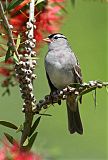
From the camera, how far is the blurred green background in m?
2.95

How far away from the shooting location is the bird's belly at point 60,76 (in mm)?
1942

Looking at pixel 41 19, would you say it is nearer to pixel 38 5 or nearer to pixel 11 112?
pixel 38 5

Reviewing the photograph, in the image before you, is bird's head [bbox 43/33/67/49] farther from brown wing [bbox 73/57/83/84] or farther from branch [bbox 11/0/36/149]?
branch [bbox 11/0/36/149]

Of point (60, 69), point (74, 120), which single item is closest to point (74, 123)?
point (74, 120)

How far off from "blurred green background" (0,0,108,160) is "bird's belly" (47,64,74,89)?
143 millimetres

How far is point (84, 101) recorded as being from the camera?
429cm

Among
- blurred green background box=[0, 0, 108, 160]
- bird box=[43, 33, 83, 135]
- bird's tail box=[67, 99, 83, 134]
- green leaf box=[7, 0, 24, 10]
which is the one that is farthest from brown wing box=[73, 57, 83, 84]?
green leaf box=[7, 0, 24, 10]

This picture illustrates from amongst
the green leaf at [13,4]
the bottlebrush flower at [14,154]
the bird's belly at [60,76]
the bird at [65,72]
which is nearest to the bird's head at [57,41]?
the bird at [65,72]

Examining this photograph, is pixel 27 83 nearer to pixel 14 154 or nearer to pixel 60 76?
pixel 14 154

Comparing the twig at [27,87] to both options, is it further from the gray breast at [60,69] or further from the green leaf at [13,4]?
the gray breast at [60,69]

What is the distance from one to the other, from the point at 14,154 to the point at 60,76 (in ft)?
3.41

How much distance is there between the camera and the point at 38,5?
4.17 feet

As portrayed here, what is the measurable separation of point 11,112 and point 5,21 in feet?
6.73

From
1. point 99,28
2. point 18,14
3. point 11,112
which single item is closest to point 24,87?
point 18,14
